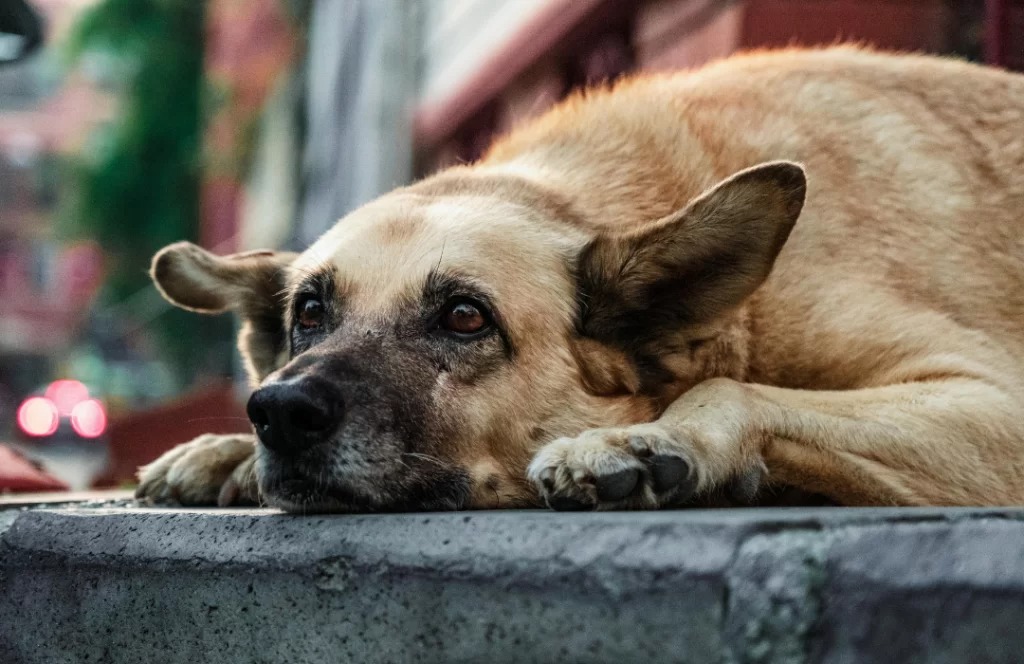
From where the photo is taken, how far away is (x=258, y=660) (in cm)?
232

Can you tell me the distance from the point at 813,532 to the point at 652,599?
270 millimetres

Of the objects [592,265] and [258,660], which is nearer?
[258,660]

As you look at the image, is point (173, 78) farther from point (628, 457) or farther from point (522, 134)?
point (628, 457)

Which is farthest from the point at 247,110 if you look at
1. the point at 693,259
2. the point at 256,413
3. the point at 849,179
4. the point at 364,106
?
the point at 256,413

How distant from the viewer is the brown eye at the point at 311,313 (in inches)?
124

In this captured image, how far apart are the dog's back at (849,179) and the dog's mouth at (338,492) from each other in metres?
1.04

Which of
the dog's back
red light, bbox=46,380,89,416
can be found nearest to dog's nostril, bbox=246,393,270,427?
the dog's back

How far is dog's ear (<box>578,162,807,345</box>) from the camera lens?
2.76 metres

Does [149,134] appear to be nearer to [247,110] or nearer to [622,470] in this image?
[247,110]

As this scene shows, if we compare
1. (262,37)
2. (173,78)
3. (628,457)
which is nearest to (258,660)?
(628,457)

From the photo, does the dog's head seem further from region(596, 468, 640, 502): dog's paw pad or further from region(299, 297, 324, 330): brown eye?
region(596, 468, 640, 502): dog's paw pad

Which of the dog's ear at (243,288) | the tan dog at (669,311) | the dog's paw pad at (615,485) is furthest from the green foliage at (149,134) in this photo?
the dog's paw pad at (615,485)

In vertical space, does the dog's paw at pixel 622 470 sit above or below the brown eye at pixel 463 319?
below

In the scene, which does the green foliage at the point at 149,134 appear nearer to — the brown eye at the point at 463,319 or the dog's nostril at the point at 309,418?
the brown eye at the point at 463,319
